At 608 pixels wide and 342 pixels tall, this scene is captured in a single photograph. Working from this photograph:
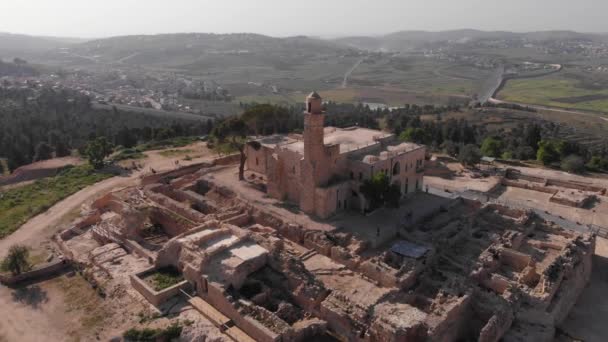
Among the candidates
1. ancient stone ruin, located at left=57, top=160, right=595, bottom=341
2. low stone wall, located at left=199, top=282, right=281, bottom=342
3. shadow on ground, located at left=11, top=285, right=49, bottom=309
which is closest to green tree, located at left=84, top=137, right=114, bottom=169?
ancient stone ruin, located at left=57, top=160, right=595, bottom=341

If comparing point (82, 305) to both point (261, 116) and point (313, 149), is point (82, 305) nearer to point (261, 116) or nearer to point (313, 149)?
point (313, 149)

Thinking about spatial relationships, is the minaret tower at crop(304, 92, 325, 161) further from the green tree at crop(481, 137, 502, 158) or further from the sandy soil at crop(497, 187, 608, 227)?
the green tree at crop(481, 137, 502, 158)

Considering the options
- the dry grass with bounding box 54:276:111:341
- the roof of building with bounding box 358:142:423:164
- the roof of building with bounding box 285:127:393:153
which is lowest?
the dry grass with bounding box 54:276:111:341

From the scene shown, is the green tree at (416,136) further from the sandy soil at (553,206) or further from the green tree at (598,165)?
the green tree at (598,165)

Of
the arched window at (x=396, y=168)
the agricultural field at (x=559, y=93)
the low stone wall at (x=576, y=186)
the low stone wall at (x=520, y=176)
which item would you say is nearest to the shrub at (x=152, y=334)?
the arched window at (x=396, y=168)

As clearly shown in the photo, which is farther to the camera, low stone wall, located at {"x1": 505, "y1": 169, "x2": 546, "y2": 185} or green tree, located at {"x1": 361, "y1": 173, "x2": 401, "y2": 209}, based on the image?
low stone wall, located at {"x1": 505, "y1": 169, "x2": 546, "y2": 185}

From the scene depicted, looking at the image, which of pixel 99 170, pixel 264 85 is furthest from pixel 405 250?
pixel 264 85

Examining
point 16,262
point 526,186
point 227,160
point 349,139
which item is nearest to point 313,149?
point 349,139
